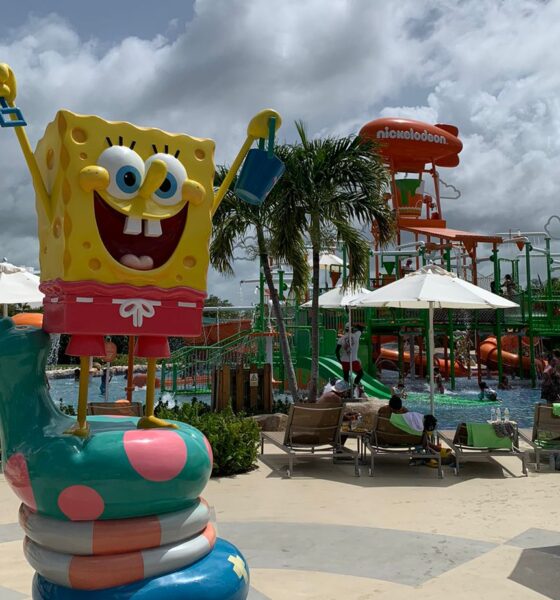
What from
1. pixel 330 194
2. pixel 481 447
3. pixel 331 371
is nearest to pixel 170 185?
pixel 481 447

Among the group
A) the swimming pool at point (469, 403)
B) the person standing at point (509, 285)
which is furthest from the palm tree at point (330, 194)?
the person standing at point (509, 285)

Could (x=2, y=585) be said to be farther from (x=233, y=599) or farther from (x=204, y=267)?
(x=204, y=267)

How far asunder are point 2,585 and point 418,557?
314cm

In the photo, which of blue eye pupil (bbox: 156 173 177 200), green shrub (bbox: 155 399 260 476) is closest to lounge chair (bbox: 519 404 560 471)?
green shrub (bbox: 155 399 260 476)

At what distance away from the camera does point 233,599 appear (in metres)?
3.77

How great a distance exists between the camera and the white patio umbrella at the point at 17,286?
30.6 ft

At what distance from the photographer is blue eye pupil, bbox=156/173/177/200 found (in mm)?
3947

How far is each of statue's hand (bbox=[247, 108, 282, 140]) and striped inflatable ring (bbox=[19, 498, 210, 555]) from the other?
243 cm

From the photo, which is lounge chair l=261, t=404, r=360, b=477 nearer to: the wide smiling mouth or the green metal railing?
the wide smiling mouth

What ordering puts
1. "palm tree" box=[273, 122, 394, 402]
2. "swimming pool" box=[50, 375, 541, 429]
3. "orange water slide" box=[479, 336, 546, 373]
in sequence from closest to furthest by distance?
"palm tree" box=[273, 122, 394, 402] < "swimming pool" box=[50, 375, 541, 429] < "orange water slide" box=[479, 336, 546, 373]

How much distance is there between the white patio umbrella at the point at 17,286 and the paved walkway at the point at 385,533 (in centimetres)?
266

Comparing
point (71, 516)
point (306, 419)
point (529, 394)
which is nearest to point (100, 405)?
point (306, 419)

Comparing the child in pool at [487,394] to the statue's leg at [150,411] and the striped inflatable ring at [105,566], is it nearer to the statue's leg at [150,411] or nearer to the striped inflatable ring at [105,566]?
the statue's leg at [150,411]

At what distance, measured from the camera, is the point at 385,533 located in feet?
20.1
